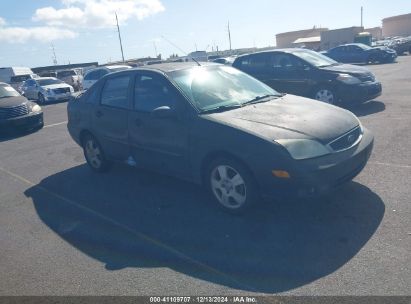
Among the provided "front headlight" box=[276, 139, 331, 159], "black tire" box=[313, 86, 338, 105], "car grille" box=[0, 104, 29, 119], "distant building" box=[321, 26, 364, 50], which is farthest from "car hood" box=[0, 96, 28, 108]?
"distant building" box=[321, 26, 364, 50]

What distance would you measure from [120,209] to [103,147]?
4.94ft

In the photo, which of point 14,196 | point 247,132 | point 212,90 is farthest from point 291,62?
point 14,196

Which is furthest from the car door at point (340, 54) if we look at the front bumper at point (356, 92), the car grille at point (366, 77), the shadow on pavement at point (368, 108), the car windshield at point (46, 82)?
the car windshield at point (46, 82)

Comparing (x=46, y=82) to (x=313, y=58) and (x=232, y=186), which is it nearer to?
(x=313, y=58)

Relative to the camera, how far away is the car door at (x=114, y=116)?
527cm

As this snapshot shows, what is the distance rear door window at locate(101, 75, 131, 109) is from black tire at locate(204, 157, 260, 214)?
71.9 inches

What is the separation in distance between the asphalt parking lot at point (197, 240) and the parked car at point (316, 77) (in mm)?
3550

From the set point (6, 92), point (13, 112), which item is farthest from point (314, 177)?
point (6, 92)

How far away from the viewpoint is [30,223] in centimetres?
464

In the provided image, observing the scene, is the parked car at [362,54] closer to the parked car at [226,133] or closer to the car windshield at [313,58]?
the car windshield at [313,58]

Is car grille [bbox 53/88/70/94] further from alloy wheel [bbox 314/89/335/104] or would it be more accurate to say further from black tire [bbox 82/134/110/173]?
alloy wheel [bbox 314/89/335/104]

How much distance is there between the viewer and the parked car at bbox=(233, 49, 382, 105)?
909 cm

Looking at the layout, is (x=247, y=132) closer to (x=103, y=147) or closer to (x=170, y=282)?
(x=170, y=282)

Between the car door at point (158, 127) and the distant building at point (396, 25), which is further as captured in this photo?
the distant building at point (396, 25)
